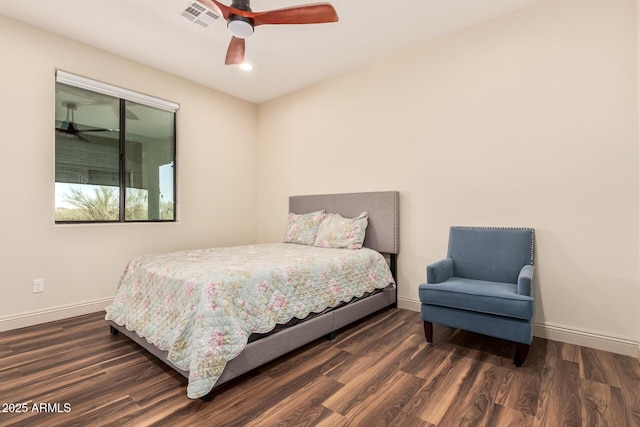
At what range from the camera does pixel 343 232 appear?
3.49 metres

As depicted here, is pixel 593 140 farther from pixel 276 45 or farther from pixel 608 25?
pixel 276 45

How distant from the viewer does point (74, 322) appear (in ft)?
9.87

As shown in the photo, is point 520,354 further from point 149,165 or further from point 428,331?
point 149,165

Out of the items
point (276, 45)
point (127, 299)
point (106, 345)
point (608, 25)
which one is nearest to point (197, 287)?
point (127, 299)

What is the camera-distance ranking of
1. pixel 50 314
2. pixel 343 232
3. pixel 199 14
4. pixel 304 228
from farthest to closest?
pixel 304 228 → pixel 343 232 → pixel 50 314 → pixel 199 14

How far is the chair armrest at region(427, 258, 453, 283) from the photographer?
8.37ft

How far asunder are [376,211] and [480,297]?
1.56m

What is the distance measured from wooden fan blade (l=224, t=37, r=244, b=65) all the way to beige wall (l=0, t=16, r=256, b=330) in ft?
5.38

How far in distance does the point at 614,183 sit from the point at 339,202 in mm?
2515

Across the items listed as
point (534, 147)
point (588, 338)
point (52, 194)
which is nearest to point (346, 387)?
point (588, 338)

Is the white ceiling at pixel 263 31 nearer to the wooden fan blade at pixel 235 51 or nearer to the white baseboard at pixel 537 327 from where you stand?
the wooden fan blade at pixel 235 51

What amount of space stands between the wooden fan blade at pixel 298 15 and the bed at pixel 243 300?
5.93ft

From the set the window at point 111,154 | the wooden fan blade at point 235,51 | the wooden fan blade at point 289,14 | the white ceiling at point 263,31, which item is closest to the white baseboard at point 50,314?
the window at point 111,154

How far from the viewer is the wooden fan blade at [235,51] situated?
256 cm
